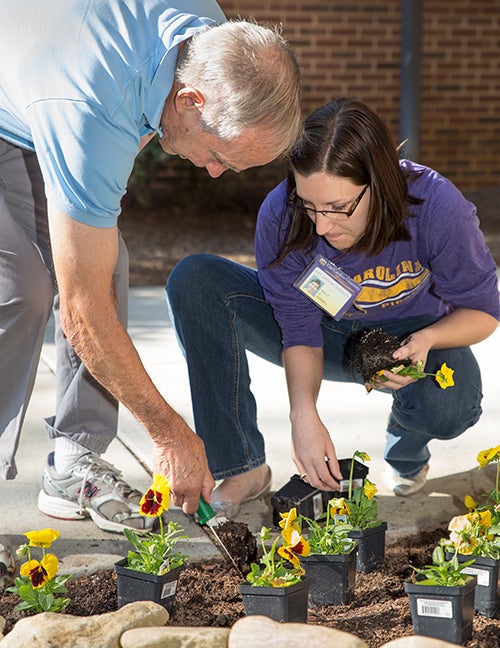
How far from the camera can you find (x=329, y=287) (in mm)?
2953

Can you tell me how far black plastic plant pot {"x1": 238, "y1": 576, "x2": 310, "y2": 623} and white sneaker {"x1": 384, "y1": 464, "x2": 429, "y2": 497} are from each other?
3.46 feet

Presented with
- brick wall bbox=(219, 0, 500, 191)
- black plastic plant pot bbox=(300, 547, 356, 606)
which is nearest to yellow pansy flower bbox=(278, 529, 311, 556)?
black plastic plant pot bbox=(300, 547, 356, 606)

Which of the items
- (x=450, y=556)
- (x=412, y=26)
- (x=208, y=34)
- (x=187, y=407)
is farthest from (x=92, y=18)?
(x=412, y=26)

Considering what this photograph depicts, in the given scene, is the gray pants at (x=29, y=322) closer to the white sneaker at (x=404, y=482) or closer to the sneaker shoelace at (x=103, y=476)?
the sneaker shoelace at (x=103, y=476)

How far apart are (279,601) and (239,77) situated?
4.01ft

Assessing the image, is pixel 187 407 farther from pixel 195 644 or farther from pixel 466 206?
pixel 195 644

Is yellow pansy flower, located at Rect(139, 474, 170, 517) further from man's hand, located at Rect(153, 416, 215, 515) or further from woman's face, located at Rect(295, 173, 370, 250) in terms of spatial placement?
woman's face, located at Rect(295, 173, 370, 250)

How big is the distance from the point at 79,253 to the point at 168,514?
1250mm

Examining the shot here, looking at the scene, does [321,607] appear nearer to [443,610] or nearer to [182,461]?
[443,610]

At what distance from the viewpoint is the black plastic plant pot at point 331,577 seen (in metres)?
2.43

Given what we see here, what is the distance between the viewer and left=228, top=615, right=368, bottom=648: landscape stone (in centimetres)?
192

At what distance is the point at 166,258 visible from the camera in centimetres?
877

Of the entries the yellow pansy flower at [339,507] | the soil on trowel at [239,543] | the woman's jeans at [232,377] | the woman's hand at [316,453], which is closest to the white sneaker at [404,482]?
the woman's jeans at [232,377]

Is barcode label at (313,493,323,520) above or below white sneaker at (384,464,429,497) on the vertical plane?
above
